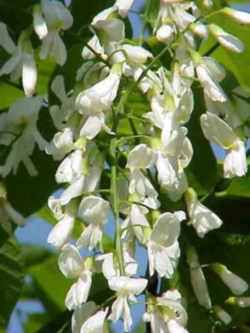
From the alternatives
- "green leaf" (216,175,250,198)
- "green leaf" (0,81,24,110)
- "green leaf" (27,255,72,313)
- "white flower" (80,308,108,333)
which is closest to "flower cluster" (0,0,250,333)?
"white flower" (80,308,108,333)

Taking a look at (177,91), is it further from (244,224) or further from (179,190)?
(244,224)

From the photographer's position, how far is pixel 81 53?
1321mm

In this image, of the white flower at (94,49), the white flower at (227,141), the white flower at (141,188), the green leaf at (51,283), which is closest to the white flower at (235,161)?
the white flower at (227,141)

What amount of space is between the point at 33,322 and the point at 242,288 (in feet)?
2.09

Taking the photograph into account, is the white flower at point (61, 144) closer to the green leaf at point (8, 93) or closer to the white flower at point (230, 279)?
the white flower at point (230, 279)

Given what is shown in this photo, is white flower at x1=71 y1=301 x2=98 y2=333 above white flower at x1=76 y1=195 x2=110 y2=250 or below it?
below

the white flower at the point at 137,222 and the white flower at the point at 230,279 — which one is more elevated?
the white flower at the point at 137,222

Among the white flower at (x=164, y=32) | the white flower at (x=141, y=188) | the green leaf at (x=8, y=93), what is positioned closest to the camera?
the white flower at (x=141, y=188)

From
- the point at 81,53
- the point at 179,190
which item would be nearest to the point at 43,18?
the point at 81,53

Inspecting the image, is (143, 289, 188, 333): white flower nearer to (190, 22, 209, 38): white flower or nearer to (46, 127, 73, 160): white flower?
(46, 127, 73, 160): white flower

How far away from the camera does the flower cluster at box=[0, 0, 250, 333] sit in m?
1.04

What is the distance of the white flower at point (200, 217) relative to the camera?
3.85 feet

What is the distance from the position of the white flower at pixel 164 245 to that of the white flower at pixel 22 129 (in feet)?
0.75

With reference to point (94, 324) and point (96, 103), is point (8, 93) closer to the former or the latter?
point (96, 103)
